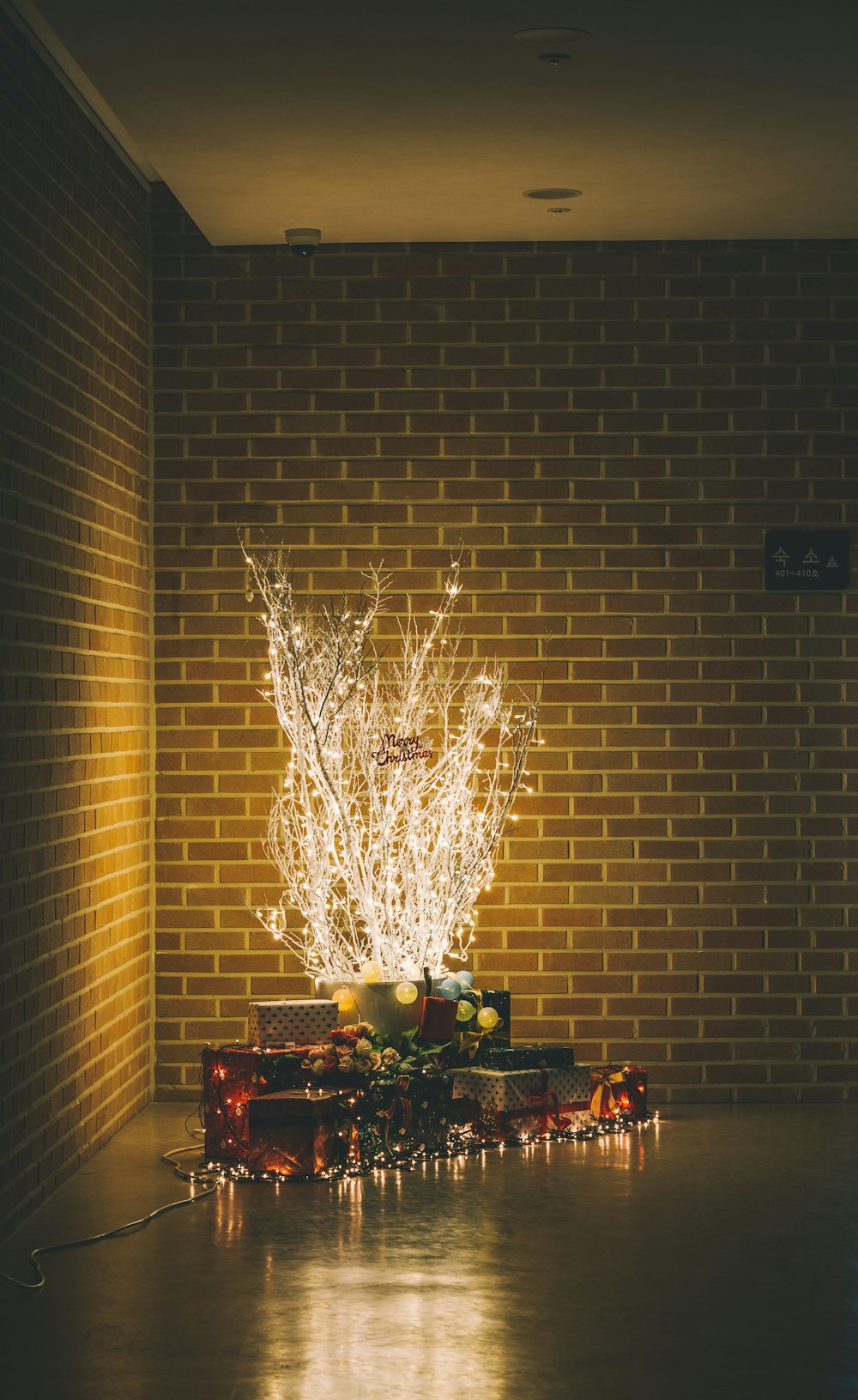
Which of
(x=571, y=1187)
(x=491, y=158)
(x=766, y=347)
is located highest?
(x=491, y=158)

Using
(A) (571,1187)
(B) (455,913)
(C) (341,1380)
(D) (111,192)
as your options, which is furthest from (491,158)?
(C) (341,1380)

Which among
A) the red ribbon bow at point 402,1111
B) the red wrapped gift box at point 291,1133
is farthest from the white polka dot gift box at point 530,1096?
the red wrapped gift box at point 291,1133

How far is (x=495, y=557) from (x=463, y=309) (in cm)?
91

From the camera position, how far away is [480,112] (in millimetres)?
4480

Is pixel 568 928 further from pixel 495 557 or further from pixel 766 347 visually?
pixel 766 347

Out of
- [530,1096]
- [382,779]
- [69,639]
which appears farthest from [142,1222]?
[382,779]

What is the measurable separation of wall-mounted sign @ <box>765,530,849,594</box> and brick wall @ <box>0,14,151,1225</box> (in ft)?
7.50

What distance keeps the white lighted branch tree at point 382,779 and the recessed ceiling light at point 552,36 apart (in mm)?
2056

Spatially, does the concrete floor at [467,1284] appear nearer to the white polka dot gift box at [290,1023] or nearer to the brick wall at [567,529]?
the white polka dot gift box at [290,1023]

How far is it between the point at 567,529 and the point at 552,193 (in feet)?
3.95

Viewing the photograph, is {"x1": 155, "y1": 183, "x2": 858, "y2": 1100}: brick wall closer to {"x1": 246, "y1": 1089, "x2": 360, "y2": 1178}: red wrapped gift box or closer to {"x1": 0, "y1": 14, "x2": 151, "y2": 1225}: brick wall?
{"x1": 0, "y1": 14, "x2": 151, "y2": 1225}: brick wall

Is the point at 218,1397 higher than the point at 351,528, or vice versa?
the point at 351,528

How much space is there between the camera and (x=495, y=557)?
5.85 meters

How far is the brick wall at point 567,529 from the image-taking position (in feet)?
19.1
